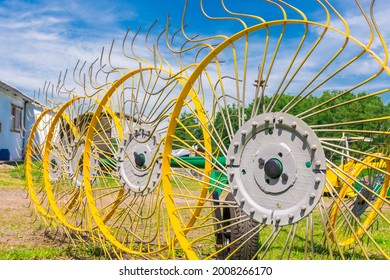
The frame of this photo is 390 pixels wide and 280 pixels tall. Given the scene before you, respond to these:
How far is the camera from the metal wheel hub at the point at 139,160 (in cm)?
375

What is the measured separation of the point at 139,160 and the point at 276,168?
1725 mm

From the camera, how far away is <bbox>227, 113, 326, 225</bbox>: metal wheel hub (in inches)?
89.6

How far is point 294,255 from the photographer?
462cm

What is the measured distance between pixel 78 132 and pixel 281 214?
3.21 meters

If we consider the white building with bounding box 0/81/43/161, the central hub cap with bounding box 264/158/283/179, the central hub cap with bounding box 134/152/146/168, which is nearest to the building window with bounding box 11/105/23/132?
the white building with bounding box 0/81/43/161

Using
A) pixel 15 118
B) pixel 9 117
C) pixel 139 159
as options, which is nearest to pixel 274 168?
pixel 139 159

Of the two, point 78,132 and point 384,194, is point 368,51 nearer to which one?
point 384,194

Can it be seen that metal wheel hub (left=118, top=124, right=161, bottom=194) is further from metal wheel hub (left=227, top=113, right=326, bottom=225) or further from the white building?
the white building

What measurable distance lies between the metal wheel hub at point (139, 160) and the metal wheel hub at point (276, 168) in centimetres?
124

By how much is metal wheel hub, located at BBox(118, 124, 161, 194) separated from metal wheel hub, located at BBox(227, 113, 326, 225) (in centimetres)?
124

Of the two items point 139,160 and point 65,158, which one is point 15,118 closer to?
point 65,158

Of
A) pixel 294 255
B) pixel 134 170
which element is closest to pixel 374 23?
pixel 134 170

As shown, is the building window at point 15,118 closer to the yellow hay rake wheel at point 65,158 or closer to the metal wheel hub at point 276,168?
the yellow hay rake wheel at point 65,158

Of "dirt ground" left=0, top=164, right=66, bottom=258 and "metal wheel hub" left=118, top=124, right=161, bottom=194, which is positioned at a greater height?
"metal wheel hub" left=118, top=124, right=161, bottom=194
